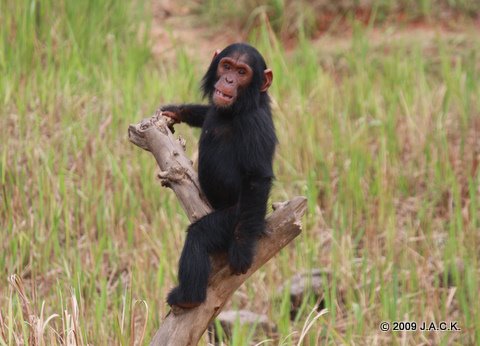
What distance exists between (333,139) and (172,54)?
2.17 m

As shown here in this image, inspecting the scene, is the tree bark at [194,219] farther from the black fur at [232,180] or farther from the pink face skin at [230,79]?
the pink face skin at [230,79]

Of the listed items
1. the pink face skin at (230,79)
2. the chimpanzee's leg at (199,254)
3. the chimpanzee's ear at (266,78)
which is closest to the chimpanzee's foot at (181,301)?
the chimpanzee's leg at (199,254)

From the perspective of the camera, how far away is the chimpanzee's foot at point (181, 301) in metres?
3.51

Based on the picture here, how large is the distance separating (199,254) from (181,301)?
19 centimetres

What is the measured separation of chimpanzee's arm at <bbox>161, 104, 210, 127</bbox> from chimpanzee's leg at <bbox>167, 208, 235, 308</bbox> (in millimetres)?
626

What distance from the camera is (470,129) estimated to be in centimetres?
713

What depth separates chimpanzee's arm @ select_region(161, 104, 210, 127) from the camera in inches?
161

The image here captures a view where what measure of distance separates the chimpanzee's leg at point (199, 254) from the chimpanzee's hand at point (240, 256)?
0.07m

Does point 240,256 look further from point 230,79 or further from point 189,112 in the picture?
point 189,112

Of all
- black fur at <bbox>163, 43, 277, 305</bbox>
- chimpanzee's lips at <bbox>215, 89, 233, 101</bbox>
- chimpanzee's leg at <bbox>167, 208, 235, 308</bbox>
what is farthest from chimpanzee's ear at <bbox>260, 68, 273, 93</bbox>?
chimpanzee's leg at <bbox>167, 208, 235, 308</bbox>

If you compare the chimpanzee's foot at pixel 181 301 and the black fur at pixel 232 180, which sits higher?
the black fur at pixel 232 180

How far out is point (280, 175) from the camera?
6.64m

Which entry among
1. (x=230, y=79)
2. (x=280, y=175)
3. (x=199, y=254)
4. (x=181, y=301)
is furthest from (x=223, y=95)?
(x=280, y=175)

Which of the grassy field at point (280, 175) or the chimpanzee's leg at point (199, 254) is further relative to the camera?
the grassy field at point (280, 175)
